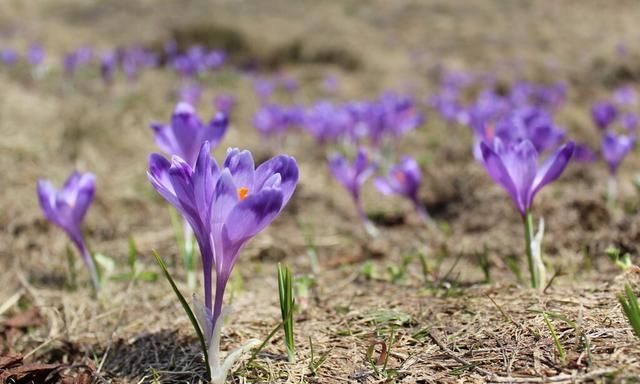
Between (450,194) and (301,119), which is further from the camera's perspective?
(301,119)

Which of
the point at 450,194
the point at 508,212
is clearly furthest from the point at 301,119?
the point at 508,212

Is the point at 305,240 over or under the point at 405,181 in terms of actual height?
under

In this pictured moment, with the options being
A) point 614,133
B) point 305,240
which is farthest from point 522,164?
point 614,133

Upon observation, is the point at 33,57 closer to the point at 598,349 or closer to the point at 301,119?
the point at 301,119

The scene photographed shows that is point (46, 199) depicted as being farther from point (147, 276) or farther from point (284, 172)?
point (284, 172)

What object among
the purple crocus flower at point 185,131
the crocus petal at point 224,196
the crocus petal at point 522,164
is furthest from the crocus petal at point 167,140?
the crocus petal at point 522,164

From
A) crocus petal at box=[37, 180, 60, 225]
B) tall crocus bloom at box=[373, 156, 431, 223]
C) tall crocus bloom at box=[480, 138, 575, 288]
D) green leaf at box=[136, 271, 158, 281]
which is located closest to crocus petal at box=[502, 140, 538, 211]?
tall crocus bloom at box=[480, 138, 575, 288]

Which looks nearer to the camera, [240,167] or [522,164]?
[240,167]
